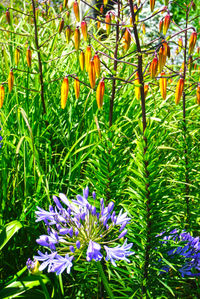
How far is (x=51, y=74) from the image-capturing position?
3.19m

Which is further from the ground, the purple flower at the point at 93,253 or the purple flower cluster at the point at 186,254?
the purple flower at the point at 93,253

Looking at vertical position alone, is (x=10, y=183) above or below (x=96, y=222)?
below

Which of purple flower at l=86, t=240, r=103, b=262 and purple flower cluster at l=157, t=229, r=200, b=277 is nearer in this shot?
purple flower at l=86, t=240, r=103, b=262

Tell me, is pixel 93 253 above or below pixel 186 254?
above

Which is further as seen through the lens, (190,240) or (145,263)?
(190,240)

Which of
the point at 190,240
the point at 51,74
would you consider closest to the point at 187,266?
the point at 190,240

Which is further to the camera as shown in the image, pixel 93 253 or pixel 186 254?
pixel 186 254

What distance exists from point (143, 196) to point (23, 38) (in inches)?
131

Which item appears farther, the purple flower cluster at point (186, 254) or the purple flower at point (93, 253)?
the purple flower cluster at point (186, 254)

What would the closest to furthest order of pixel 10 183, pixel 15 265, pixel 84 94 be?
1. pixel 15 265
2. pixel 10 183
3. pixel 84 94

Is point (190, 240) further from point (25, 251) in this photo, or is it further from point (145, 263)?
point (25, 251)

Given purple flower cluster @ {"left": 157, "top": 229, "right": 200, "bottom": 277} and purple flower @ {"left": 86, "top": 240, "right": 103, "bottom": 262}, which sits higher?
purple flower @ {"left": 86, "top": 240, "right": 103, "bottom": 262}

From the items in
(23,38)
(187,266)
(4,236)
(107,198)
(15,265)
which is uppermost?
(23,38)

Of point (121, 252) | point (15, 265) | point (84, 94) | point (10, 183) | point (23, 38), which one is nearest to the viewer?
point (121, 252)
